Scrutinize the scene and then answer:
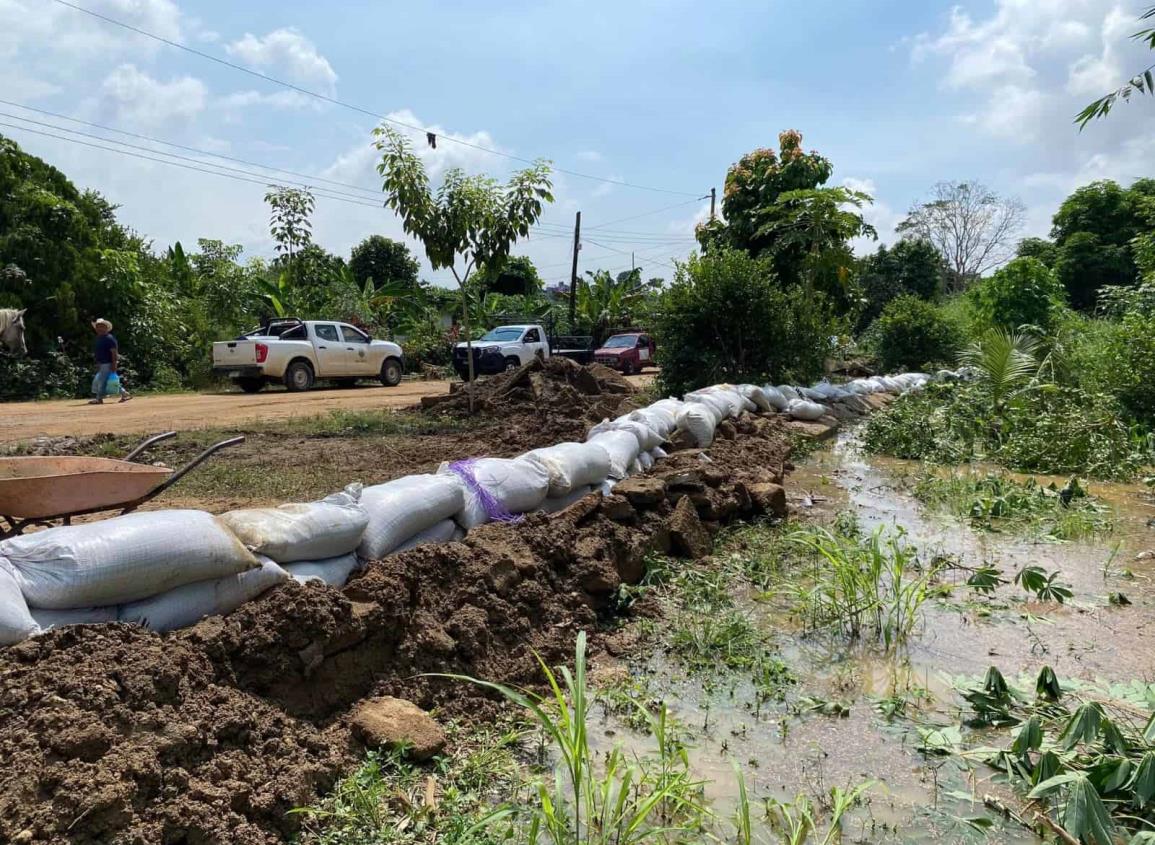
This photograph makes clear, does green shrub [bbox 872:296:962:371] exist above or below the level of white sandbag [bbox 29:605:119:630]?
above

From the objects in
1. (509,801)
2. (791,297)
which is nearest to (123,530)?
(509,801)

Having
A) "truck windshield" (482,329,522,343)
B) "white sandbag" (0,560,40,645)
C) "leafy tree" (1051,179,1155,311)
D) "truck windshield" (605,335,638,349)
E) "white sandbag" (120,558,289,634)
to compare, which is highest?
"leafy tree" (1051,179,1155,311)

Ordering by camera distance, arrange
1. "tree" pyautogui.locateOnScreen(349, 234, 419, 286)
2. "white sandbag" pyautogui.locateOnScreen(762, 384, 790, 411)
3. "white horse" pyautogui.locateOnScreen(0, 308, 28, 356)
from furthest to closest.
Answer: "tree" pyautogui.locateOnScreen(349, 234, 419, 286) → "white horse" pyautogui.locateOnScreen(0, 308, 28, 356) → "white sandbag" pyautogui.locateOnScreen(762, 384, 790, 411)

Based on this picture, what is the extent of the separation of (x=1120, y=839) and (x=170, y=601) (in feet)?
9.23

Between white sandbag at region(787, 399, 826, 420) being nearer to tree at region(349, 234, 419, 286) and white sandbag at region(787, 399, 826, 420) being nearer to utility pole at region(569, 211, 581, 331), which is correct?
utility pole at region(569, 211, 581, 331)

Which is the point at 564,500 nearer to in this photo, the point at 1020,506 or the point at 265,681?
the point at 265,681

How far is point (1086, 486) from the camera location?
7148 mm

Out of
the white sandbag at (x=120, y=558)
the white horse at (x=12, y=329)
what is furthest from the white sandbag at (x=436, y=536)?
the white horse at (x=12, y=329)

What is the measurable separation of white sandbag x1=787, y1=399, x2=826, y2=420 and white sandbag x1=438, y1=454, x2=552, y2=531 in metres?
7.13

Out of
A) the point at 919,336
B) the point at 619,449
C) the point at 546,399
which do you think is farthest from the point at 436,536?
the point at 919,336

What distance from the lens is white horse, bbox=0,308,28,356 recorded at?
1334cm

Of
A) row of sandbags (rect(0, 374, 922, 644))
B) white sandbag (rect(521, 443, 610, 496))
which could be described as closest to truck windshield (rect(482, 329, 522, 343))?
white sandbag (rect(521, 443, 610, 496))

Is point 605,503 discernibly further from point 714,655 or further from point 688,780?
point 688,780

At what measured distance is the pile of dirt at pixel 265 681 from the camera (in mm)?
1879
